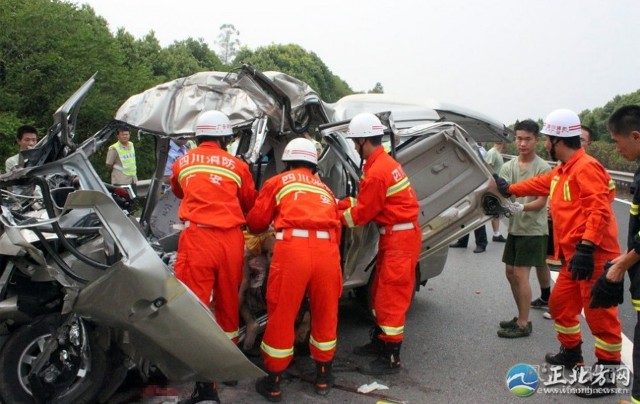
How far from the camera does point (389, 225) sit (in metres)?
4.46

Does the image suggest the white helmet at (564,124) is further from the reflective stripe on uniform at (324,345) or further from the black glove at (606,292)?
the reflective stripe on uniform at (324,345)

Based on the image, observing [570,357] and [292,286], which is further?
[570,357]

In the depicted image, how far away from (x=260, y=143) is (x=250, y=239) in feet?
2.41

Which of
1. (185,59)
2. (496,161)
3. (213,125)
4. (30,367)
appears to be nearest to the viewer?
(30,367)

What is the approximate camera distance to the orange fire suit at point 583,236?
403cm

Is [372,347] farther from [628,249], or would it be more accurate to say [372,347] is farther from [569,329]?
[628,249]

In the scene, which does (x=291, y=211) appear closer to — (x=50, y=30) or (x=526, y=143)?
(x=526, y=143)

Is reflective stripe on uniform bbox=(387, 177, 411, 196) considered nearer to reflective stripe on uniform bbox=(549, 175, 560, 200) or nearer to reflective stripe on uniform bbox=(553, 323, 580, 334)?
reflective stripe on uniform bbox=(549, 175, 560, 200)

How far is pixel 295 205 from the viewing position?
403 cm

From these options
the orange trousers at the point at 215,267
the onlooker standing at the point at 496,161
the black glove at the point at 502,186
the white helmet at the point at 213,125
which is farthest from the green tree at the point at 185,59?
the orange trousers at the point at 215,267

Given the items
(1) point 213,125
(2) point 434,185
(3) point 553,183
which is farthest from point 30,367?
(3) point 553,183

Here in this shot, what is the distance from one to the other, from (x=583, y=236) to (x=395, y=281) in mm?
1323

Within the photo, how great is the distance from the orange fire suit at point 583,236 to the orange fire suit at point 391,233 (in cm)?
105

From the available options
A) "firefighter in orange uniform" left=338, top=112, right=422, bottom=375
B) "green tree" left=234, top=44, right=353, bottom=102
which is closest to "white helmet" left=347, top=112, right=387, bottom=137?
"firefighter in orange uniform" left=338, top=112, right=422, bottom=375
